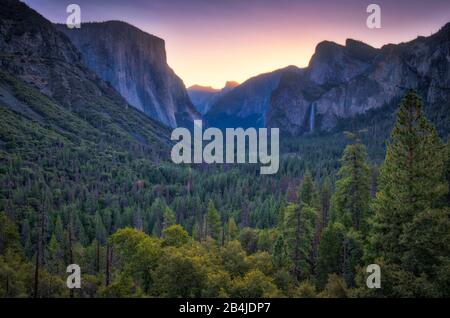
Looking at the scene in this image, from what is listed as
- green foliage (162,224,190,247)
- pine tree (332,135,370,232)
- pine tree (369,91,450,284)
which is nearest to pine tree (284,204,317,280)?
pine tree (332,135,370,232)

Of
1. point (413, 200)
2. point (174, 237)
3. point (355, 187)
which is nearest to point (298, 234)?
point (355, 187)

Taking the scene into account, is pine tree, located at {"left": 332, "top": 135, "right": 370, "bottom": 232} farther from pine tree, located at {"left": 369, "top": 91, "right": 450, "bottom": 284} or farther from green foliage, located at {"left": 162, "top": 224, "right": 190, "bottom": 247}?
green foliage, located at {"left": 162, "top": 224, "right": 190, "bottom": 247}

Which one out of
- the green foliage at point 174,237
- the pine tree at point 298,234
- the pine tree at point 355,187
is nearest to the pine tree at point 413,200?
the pine tree at point 355,187

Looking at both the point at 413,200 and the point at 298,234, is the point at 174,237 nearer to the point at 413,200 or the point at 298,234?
the point at 298,234

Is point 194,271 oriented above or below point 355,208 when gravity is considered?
below

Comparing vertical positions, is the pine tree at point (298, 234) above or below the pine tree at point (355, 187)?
below

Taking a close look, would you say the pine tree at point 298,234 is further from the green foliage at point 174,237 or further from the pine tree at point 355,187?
the green foliage at point 174,237

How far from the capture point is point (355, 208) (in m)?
35.9

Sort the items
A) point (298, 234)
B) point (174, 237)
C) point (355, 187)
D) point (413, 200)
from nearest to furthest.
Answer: point (413, 200)
point (355, 187)
point (298, 234)
point (174, 237)

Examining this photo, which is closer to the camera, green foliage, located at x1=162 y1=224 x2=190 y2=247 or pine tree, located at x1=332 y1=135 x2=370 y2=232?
pine tree, located at x1=332 y1=135 x2=370 y2=232

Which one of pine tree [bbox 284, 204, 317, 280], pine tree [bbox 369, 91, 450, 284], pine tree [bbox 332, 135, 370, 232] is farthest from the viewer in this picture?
pine tree [bbox 284, 204, 317, 280]
